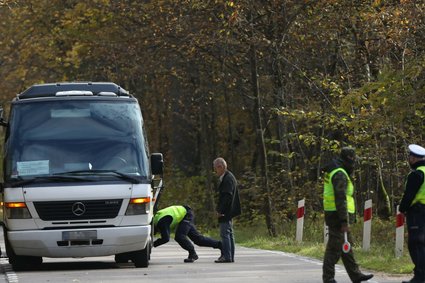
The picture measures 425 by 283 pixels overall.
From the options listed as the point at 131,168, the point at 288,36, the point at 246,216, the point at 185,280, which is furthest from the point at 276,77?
the point at 185,280

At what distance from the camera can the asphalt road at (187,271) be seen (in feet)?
56.7

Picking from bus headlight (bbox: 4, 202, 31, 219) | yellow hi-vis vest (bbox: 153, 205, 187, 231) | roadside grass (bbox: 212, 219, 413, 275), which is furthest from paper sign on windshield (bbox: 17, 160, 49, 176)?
roadside grass (bbox: 212, 219, 413, 275)

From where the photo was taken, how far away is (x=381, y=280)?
55.2 ft

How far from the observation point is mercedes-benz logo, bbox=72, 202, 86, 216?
19.2 m

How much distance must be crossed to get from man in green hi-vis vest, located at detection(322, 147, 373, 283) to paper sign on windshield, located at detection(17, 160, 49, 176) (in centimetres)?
580

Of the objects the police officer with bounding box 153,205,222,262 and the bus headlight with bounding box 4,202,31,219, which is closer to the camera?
the bus headlight with bounding box 4,202,31,219

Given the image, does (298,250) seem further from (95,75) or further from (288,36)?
(95,75)

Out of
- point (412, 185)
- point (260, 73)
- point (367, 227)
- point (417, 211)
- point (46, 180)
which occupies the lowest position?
point (367, 227)

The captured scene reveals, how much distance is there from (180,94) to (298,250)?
66.6ft

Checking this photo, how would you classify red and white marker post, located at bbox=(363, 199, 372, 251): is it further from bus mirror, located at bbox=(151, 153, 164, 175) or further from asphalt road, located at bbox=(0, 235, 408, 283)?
bus mirror, located at bbox=(151, 153, 164, 175)

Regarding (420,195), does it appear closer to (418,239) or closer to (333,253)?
(418,239)

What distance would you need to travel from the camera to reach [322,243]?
25.5m

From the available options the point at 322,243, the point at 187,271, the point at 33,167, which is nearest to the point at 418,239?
the point at 187,271

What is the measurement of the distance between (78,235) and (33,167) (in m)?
1.32
